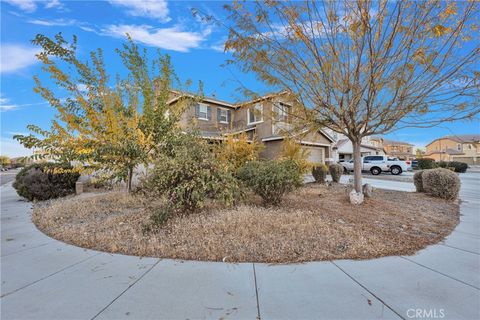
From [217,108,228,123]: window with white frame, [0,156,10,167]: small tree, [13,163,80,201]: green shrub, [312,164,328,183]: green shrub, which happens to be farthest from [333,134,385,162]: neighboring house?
[0,156,10,167]: small tree

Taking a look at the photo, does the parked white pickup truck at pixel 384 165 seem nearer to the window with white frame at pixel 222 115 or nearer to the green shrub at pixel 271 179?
the window with white frame at pixel 222 115

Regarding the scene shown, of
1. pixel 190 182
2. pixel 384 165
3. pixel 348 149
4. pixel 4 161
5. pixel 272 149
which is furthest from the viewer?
pixel 4 161

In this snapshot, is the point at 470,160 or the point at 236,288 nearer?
the point at 236,288

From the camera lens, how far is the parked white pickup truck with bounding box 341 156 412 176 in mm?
20812

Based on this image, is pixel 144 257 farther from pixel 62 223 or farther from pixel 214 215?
pixel 62 223

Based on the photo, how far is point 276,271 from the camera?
300cm

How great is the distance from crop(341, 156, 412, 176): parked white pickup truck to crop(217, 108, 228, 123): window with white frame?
1391 cm

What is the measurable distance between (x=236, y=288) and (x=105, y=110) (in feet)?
19.6

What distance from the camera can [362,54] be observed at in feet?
18.1

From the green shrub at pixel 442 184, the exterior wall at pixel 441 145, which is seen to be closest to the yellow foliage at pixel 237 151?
the green shrub at pixel 442 184

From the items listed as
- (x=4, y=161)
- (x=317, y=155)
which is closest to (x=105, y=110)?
(x=317, y=155)

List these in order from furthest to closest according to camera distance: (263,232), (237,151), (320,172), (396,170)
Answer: (396,170), (320,172), (237,151), (263,232)

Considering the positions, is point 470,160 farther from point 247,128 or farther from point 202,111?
point 202,111

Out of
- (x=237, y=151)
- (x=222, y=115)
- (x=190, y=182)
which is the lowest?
(x=190, y=182)
